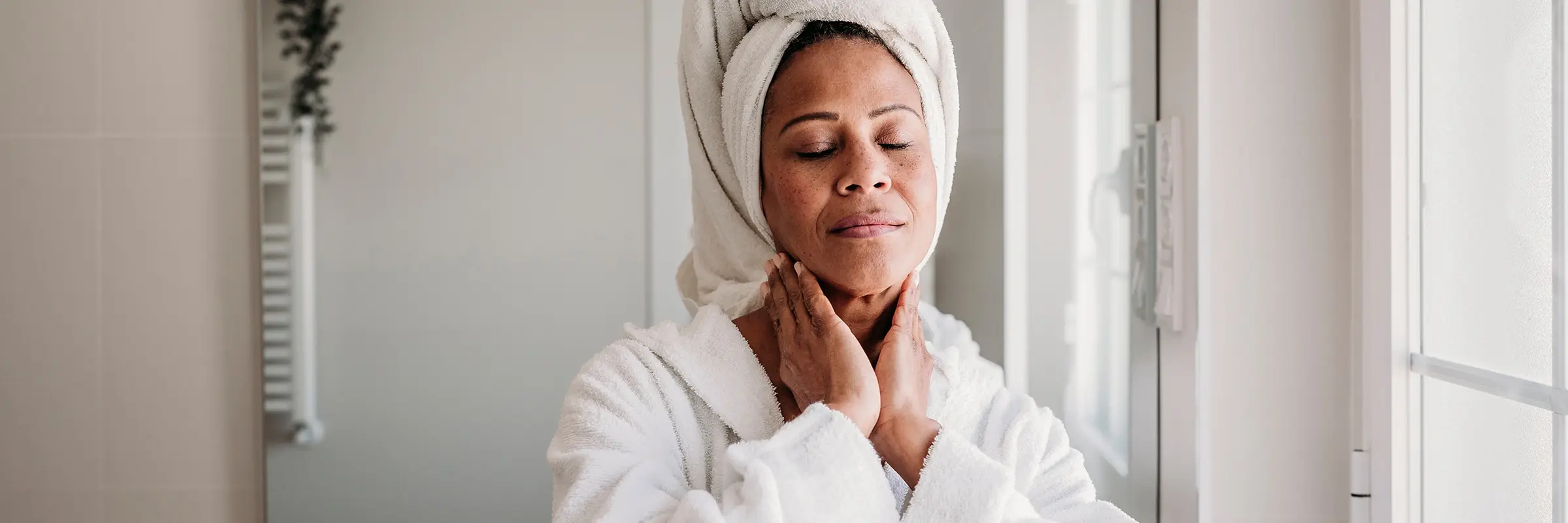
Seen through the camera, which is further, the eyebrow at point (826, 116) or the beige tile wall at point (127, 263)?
the beige tile wall at point (127, 263)

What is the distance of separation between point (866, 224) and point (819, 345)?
108mm

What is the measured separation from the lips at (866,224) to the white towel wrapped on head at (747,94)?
71 millimetres

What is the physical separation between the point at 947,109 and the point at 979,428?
294 millimetres

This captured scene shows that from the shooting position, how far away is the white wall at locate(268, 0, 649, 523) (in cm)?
129

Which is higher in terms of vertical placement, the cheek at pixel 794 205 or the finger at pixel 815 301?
the cheek at pixel 794 205

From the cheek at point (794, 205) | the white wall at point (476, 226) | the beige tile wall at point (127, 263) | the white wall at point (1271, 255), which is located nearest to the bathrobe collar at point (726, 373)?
the cheek at point (794, 205)

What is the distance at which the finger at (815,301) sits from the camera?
0.82 meters

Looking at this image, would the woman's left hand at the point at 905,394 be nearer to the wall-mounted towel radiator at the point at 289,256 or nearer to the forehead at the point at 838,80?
the forehead at the point at 838,80

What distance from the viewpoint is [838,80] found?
0.82 meters
